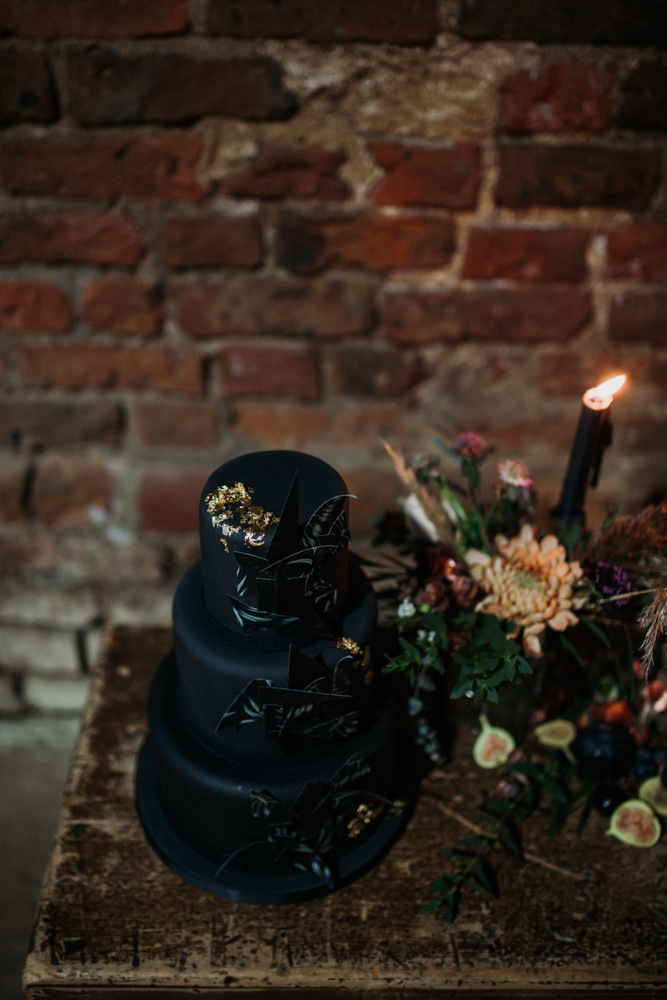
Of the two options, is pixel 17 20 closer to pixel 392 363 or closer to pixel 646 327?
pixel 392 363

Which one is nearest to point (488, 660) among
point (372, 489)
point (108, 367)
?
point (372, 489)

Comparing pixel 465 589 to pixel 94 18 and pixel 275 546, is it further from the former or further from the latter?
pixel 94 18

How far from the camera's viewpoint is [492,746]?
79 cm

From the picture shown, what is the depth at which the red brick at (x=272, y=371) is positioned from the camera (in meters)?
1.01

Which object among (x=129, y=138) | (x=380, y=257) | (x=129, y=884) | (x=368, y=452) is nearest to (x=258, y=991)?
(x=129, y=884)

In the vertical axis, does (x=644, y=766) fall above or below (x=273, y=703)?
below

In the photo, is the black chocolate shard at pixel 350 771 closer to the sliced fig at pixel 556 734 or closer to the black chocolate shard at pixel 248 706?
the black chocolate shard at pixel 248 706

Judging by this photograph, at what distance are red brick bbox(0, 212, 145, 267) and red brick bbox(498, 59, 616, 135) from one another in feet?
1.66

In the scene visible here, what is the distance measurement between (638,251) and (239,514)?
702 millimetres

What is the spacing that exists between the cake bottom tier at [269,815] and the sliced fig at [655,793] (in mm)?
274

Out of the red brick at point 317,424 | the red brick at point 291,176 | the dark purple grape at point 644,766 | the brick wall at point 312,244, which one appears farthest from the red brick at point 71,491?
the dark purple grape at point 644,766

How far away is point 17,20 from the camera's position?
0.84 metres

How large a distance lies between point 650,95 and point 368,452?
22.8 inches

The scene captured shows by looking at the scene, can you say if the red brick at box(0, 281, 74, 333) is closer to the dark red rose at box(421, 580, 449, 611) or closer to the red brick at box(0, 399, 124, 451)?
the red brick at box(0, 399, 124, 451)
